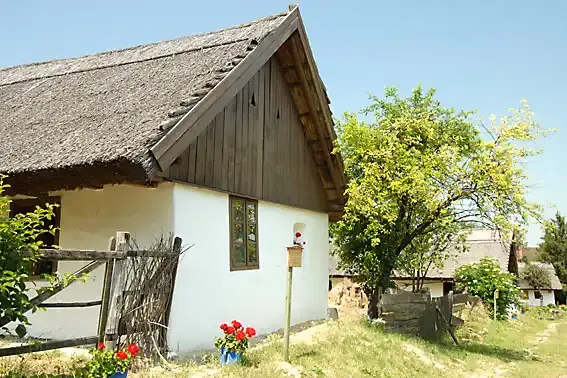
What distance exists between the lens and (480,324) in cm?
1839

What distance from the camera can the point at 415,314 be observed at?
12773 millimetres

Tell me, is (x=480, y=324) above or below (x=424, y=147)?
below

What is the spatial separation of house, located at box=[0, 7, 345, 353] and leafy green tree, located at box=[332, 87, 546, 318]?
1.19 m

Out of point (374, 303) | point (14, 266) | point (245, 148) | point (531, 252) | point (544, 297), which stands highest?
point (245, 148)

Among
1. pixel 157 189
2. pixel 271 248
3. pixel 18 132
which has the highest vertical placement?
pixel 18 132

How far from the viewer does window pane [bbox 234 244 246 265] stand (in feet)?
30.4

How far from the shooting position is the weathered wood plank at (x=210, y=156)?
8500mm

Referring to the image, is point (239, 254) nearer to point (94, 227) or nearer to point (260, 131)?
point (260, 131)

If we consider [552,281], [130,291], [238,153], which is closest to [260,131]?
[238,153]

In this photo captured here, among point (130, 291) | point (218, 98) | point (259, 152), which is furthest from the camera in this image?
point (259, 152)

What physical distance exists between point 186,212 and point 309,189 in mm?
5021

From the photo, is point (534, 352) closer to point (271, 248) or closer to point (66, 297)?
point (271, 248)

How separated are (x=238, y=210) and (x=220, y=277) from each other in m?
1.30

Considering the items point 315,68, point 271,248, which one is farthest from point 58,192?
point 315,68
